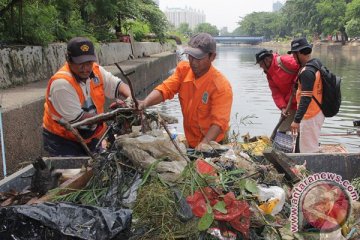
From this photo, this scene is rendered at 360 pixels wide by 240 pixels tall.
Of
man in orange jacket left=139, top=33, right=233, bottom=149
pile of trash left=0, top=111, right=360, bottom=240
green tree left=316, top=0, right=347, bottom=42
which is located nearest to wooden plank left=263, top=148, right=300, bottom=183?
pile of trash left=0, top=111, right=360, bottom=240

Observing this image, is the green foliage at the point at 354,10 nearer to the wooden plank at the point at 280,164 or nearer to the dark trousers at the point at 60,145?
the dark trousers at the point at 60,145

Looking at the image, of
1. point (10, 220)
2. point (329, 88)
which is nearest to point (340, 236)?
point (10, 220)

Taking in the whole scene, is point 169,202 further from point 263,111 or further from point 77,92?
point 263,111

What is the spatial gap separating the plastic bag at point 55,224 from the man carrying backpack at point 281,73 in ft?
13.3

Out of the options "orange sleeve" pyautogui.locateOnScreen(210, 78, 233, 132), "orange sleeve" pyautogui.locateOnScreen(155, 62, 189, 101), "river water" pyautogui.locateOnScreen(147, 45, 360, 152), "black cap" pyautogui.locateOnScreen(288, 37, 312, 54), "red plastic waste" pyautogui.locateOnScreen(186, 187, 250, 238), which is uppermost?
"black cap" pyautogui.locateOnScreen(288, 37, 312, 54)

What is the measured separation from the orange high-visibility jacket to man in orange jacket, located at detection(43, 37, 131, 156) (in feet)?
1.67

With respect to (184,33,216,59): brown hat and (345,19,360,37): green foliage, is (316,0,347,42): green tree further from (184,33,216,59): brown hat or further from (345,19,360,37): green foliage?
(184,33,216,59): brown hat

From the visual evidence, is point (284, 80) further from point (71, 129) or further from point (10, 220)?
point (10, 220)

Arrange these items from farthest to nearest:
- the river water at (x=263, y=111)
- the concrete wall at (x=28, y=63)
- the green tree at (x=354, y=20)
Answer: the green tree at (x=354, y=20)
the river water at (x=263, y=111)
the concrete wall at (x=28, y=63)

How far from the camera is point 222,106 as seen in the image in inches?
152

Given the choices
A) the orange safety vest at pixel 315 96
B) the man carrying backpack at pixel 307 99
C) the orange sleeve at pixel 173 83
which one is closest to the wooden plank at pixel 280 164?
the orange sleeve at pixel 173 83

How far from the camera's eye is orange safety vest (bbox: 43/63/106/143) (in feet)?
12.2

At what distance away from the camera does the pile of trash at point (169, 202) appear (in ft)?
6.64

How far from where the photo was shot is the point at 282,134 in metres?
6.06
